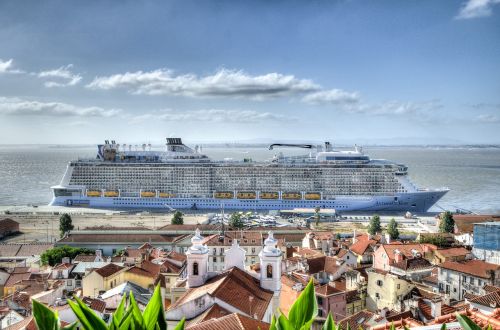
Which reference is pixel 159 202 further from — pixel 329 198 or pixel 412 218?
pixel 412 218

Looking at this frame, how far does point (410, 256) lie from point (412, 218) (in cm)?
4084

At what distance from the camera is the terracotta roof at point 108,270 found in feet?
91.2

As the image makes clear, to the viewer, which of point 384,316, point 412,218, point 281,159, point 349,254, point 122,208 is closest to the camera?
point 384,316

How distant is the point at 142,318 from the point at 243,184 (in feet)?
267

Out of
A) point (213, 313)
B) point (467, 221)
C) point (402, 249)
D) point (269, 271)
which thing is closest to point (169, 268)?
point (269, 271)

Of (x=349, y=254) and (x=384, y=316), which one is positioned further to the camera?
(x=349, y=254)

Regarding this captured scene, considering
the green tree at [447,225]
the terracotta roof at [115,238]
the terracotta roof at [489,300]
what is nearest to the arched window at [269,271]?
the terracotta roof at [489,300]

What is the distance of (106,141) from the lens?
309 feet

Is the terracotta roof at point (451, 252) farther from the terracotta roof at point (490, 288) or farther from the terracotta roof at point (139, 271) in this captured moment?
the terracotta roof at point (139, 271)

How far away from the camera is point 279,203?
79.6 meters

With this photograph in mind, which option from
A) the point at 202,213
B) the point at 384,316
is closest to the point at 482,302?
the point at 384,316

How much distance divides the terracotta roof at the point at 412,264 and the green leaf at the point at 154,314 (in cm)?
2685

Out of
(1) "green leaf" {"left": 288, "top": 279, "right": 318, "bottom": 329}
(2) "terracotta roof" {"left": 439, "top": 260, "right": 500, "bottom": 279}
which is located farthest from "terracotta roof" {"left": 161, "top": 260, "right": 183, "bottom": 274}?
(1) "green leaf" {"left": 288, "top": 279, "right": 318, "bottom": 329}

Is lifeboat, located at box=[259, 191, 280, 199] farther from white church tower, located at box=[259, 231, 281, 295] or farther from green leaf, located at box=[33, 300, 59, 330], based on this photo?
green leaf, located at box=[33, 300, 59, 330]
